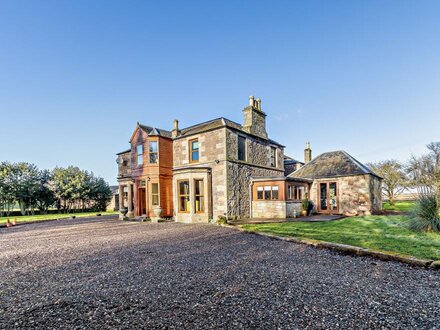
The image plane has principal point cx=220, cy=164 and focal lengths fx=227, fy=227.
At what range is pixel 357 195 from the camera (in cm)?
1670

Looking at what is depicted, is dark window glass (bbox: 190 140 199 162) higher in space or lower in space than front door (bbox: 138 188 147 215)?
higher

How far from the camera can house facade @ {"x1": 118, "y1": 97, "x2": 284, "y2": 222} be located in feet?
48.7

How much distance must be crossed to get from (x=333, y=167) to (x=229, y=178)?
946 centimetres

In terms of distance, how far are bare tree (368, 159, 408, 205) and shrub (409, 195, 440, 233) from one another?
2096 centimetres

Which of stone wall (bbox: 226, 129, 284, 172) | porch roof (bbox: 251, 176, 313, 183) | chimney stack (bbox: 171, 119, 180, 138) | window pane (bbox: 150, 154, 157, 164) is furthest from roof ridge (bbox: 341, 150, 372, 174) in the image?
window pane (bbox: 150, 154, 157, 164)

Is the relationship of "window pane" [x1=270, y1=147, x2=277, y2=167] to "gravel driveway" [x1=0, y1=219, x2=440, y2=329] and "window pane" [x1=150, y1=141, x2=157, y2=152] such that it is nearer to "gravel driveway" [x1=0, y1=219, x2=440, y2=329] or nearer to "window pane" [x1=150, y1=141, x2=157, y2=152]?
"window pane" [x1=150, y1=141, x2=157, y2=152]

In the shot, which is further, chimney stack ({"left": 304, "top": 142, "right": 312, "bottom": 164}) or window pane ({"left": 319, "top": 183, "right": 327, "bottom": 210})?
chimney stack ({"left": 304, "top": 142, "right": 312, "bottom": 164})

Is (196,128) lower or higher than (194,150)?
higher

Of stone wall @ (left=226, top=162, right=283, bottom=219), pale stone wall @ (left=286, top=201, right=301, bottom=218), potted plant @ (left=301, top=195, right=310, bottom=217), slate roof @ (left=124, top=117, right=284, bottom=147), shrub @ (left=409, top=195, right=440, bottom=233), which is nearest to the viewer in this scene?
shrub @ (left=409, top=195, right=440, bottom=233)

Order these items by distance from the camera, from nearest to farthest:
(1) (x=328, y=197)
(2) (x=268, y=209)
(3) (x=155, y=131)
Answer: (2) (x=268, y=209)
(3) (x=155, y=131)
(1) (x=328, y=197)

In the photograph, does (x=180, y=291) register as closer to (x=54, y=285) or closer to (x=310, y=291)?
(x=310, y=291)

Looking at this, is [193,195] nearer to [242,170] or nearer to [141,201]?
[242,170]

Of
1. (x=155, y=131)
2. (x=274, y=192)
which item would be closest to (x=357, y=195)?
(x=274, y=192)

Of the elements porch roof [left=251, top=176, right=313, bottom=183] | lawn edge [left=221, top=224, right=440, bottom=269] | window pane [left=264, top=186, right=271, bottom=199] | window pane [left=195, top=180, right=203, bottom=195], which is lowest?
lawn edge [left=221, top=224, right=440, bottom=269]
